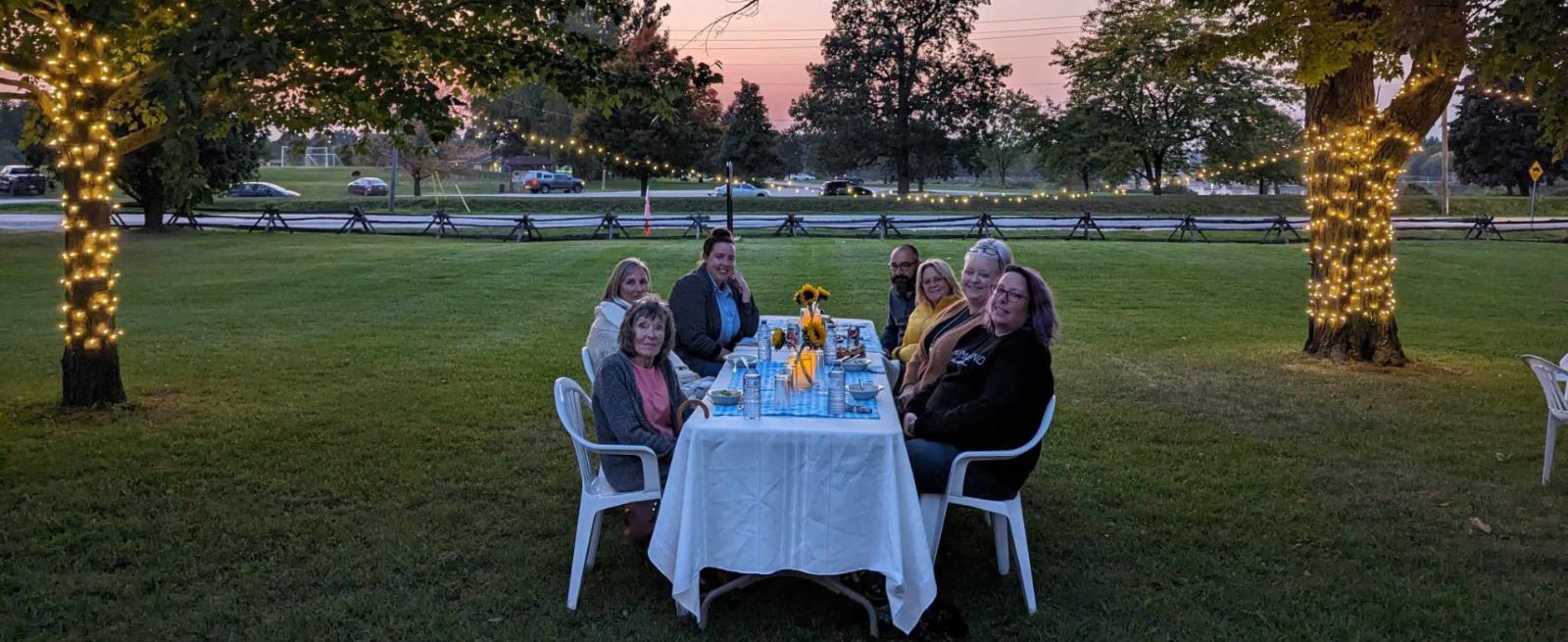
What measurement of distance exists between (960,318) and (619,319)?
5.55 ft

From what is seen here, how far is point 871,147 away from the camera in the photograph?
1706 inches

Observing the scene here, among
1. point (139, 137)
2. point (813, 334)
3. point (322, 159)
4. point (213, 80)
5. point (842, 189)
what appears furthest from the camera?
point (322, 159)

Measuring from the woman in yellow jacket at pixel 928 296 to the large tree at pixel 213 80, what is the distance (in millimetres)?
2741

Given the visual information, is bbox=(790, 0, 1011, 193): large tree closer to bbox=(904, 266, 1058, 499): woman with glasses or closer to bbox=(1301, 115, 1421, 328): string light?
bbox=(1301, 115, 1421, 328): string light

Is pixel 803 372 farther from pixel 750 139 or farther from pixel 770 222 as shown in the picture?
pixel 750 139

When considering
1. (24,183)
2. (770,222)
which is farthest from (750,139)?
(24,183)

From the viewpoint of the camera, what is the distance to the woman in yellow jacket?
19.0 feet

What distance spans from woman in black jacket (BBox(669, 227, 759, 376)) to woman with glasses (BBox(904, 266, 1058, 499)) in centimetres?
212

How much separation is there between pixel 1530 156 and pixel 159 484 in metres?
49.5

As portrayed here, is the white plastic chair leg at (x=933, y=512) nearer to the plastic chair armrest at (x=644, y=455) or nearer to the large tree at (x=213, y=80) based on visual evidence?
the plastic chair armrest at (x=644, y=455)

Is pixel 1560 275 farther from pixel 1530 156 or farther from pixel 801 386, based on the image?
pixel 1530 156

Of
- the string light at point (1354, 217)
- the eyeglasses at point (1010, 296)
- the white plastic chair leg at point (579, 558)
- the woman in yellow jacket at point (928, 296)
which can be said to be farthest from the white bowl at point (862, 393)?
the string light at point (1354, 217)

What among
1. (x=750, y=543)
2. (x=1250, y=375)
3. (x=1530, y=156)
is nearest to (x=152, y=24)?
(x=750, y=543)

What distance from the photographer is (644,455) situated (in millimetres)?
3904
